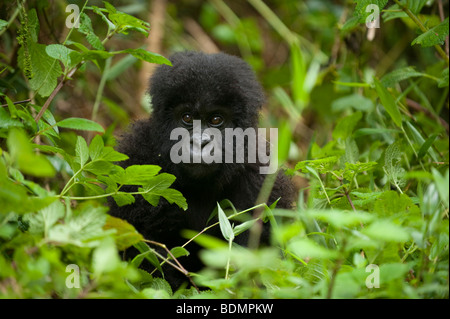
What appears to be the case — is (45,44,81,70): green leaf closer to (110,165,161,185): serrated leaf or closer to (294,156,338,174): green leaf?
(110,165,161,185): serrated leaf

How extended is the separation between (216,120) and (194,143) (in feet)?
0.78

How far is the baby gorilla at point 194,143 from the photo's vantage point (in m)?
2.84

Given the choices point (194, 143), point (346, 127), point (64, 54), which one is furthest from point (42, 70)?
point (346, 127)

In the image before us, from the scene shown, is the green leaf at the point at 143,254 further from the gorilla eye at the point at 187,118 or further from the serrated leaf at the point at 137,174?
the gorilla eye at the point at 187,118

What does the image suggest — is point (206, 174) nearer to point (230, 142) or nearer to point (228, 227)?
point (230, 142)

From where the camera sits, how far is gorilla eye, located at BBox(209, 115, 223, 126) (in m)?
2.95

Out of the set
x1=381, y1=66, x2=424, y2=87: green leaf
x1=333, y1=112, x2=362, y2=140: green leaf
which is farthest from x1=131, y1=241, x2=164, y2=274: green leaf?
x1=381, y1=66, x2=424, y2=87: green leaf

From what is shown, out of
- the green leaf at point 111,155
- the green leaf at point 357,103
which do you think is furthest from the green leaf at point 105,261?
the green leaf at point 357,103

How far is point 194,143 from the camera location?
9.14 ft

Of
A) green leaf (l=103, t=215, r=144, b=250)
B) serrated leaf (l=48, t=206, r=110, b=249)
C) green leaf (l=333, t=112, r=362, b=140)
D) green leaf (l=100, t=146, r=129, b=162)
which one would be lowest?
green leaf (l=103, t=215, r=144, b=250)

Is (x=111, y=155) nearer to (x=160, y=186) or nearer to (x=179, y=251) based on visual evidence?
(x=160, y=186)

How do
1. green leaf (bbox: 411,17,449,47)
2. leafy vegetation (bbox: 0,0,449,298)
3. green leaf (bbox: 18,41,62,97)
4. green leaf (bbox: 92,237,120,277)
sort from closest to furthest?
green leaf (bbox: 92,237,120,277) → leafy vegetation (bbox: 0,0,449,298) → green leaf (bbox: 18,41,62,97) → green leaf (bbox: 411,17,449,47)
